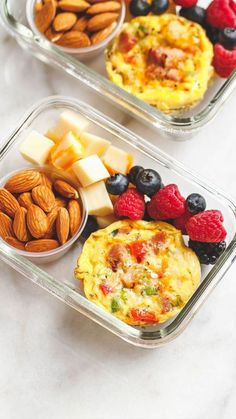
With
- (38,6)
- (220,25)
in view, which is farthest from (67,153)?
(220,25)

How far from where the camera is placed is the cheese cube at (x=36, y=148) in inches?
80.7

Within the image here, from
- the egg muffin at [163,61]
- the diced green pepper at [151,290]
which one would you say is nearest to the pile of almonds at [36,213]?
the diced green pepper at [151,290]

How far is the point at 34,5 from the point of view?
223 cm

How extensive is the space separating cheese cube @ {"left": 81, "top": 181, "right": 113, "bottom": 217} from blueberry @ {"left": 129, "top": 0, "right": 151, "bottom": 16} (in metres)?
0.53

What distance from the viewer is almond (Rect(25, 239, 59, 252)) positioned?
1.96m

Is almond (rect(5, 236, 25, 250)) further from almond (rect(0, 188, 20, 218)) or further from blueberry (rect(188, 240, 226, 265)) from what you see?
blueberry (rect(188, 240, 226, 265))

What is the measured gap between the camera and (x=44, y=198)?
77.7 inches

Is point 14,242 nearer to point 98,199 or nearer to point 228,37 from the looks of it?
point 98,199

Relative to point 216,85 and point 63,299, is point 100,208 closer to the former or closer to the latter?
point 63,299

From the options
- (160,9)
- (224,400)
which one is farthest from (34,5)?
(224,400)

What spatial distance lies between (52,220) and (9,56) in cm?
56

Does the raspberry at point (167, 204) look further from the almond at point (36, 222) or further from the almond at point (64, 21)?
the almond at point (64, 21)

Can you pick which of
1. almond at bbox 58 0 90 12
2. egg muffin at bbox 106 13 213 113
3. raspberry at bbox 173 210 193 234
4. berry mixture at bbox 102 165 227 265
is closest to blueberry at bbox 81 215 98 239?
berry mixture at bbox 102 165 227 265

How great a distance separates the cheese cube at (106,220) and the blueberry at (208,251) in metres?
0.22
